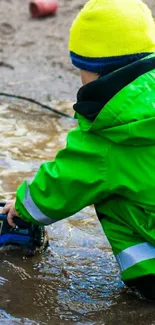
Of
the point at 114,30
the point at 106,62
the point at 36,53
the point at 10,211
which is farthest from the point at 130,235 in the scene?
the point at 36,53

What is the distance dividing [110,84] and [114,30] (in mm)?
193

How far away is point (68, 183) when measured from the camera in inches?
100

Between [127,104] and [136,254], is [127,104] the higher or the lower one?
Result: the higher one

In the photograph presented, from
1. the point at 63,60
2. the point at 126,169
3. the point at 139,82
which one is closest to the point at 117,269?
the point at 126,169

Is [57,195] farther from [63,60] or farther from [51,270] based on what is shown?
[63,60]

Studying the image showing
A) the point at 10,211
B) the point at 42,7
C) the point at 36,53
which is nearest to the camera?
the point at 10,211

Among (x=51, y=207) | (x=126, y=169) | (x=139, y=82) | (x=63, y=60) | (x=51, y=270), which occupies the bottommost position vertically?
→ (x=63, y=60)

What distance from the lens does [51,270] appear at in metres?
2.98

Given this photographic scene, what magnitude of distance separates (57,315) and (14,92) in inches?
122

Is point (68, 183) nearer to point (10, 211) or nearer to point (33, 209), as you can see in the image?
point (33, 209)

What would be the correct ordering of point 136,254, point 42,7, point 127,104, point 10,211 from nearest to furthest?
1. point 127,104
2. point 136,254
3. point 10,211
4. point 42,7

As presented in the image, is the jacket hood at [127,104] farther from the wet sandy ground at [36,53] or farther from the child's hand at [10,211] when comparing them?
the wet sandy ground at [36,53]

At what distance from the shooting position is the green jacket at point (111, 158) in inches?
96.6

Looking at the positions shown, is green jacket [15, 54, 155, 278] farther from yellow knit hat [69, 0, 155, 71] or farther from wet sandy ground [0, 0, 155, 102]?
wet sandy ground [0, 0, 155, 102]
